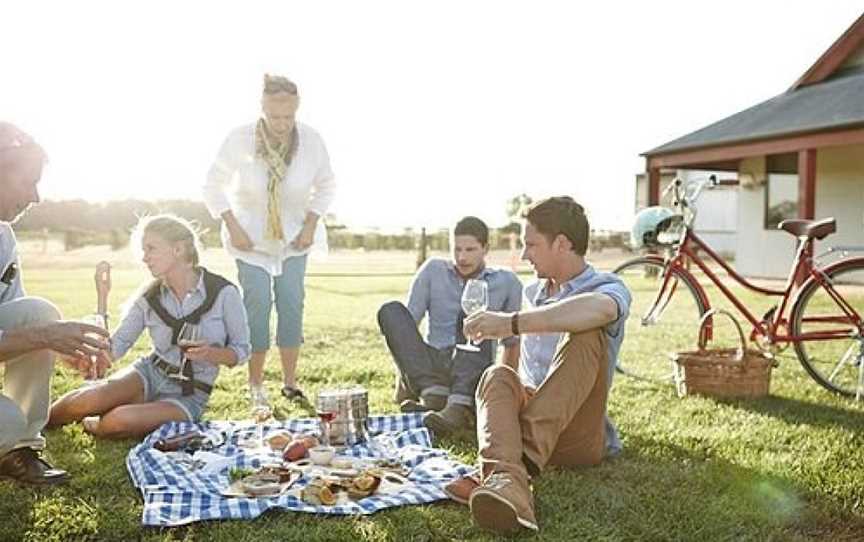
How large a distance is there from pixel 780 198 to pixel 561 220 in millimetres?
16724

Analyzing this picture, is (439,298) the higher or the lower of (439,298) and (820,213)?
the lower

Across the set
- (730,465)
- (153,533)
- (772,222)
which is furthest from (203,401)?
(772,222)

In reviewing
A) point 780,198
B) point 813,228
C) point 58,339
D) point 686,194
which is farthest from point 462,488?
point 780,198

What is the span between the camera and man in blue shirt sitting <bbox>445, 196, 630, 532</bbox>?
3.32m

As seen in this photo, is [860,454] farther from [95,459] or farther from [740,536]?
[95,459]

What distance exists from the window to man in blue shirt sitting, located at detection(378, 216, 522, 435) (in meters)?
15.0

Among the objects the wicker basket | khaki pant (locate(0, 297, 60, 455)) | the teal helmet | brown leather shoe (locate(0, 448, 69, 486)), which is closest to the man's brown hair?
khaki pant (locate(0, 297, 60, 455))

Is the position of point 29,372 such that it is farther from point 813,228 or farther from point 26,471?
point 813,228

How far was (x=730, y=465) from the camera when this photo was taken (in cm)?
425

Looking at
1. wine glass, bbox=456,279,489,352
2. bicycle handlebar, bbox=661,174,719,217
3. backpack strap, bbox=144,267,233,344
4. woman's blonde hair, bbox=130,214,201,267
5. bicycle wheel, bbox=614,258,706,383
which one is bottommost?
bicycle wheel, bbox=614,258,706,383

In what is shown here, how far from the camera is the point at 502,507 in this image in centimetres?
313

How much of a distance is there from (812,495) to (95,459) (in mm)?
3136

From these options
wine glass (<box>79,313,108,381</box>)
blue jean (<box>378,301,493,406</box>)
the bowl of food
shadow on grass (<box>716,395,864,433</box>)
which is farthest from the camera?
shadow on grass (<box>716,395,864,433</box>)

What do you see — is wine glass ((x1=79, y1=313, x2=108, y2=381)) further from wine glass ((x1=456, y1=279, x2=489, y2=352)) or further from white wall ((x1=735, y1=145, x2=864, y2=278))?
white wall ((x1=735, y1=145, x2=864, y2=278))
